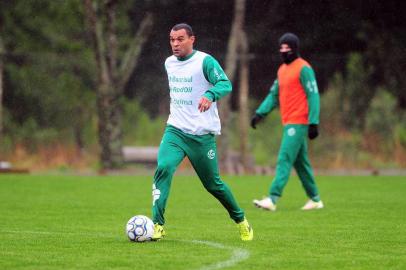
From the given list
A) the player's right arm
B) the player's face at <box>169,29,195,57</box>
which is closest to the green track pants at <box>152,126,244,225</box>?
the player's face at <box>169,29,195,57</box>

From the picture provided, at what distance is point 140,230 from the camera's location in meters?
10.1

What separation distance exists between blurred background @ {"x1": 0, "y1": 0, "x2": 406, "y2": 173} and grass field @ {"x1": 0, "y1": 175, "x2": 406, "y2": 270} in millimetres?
7001

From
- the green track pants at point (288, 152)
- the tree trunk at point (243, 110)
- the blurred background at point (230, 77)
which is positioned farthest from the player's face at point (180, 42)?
the tree trunk at point (243, 110)

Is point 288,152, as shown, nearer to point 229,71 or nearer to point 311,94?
point 311,94

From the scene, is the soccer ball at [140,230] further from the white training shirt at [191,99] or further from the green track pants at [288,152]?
the green track pants at [288,152]

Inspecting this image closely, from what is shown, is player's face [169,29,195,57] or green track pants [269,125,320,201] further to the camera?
green track pants [269,125,320,201]

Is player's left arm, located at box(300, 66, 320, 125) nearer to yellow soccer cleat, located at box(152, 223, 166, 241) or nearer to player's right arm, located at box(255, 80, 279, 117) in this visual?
player's right arm, located at box(255, 80, 279, 117)

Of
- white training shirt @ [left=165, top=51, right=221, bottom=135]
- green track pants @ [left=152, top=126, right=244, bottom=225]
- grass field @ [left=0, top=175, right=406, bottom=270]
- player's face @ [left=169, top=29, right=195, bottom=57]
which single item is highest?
player's face @ [left=169, top=29, right=195, bottom=57]

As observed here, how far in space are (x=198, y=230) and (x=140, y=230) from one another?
1637mm

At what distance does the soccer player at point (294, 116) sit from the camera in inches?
574

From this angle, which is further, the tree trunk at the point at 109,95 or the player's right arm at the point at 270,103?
the tree trunk at the point at 109,95

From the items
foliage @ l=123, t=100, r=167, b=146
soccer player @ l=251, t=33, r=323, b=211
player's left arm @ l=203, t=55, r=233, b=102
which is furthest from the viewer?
foliage @ l=123, t=100, r=167, b=146

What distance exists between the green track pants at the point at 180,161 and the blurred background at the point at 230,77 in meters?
15.6

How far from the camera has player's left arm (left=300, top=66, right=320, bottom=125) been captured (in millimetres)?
14516
